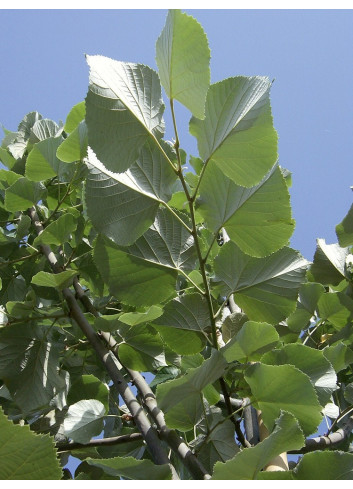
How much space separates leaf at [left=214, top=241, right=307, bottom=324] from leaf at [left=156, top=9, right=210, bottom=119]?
0.19 m

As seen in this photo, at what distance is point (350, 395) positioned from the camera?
2.46ft

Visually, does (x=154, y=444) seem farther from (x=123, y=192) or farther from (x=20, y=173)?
(x=20, y=173)

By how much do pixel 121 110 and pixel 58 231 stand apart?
13.8 inches

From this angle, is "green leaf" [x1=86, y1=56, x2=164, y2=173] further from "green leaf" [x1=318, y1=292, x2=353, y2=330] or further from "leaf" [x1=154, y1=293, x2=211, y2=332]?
"green leaf" [x1=318, y1=292, x2=353, y2=330]

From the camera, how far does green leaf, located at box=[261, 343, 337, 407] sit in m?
0.57

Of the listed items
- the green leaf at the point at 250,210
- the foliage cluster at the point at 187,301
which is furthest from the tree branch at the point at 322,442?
the green leaf at the point at 250,210

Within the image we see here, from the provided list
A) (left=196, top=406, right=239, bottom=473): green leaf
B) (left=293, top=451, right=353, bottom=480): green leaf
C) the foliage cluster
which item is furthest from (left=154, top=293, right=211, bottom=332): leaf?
(left=293, top=451, right=353, bottom=480): green leaf

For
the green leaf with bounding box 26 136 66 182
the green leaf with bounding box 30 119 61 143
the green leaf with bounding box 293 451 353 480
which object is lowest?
the green leaf with bounding box 293 451 353 480

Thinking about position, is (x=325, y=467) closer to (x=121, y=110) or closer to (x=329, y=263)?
(x=121, y=110)

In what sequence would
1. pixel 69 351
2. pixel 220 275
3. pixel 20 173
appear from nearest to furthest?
pixel 220 275 < pixel 69 351 < pixel 20 173

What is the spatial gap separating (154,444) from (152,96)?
0.34 meters

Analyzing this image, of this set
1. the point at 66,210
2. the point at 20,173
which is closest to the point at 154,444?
the point at 66,210

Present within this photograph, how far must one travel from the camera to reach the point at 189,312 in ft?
2.00

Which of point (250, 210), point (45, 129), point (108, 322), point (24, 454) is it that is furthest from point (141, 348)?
point (45, 129)
